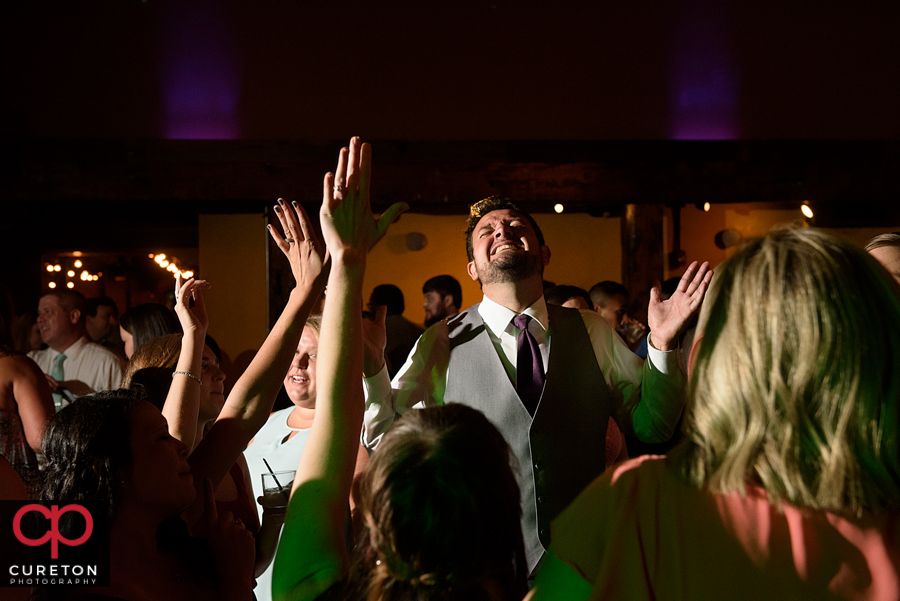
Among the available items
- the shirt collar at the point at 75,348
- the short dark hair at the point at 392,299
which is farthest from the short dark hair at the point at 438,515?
the short dark hair at the point at 392,299

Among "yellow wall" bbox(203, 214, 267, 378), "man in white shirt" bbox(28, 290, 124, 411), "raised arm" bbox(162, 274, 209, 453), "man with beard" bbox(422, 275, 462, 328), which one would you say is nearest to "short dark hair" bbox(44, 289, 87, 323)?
"man in white shirt" bbox(28, 290, 124, 411)

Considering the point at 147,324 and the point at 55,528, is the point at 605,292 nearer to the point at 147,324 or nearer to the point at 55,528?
the point at 147,324

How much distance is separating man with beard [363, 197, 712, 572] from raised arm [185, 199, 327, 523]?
36 cm

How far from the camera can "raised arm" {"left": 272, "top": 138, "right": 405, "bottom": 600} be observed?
72 cm

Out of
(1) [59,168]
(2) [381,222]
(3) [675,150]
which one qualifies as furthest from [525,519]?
(1) [59,168]

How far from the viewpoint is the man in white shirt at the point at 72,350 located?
3.11 metres

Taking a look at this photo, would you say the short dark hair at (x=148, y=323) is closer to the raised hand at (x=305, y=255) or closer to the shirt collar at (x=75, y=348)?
the shirt collar at (x=75, y=348)

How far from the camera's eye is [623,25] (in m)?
3.31

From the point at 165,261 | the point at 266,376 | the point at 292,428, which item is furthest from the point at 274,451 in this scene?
the point at 165,261

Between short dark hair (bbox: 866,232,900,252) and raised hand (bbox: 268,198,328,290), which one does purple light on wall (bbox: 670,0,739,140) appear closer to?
short dark hair (bbox: 866,232,900,252)

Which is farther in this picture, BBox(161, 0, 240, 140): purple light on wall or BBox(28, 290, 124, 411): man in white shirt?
BBox(161, 0, 240, 140): purple light on wall

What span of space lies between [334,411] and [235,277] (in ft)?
17.8

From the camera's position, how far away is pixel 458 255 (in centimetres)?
634

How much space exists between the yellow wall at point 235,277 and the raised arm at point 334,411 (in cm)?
514
